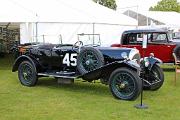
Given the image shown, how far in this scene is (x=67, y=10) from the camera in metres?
16.4

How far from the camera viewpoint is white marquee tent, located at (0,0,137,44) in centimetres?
1395

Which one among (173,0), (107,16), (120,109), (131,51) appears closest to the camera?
(120,109)

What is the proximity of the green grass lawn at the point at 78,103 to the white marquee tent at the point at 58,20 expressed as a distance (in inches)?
154

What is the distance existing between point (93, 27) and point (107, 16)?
1001 millimetres

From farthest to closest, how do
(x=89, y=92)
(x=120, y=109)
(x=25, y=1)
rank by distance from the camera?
(x=25, y=1) → (x=89, y=92) → (x=120, y=109)

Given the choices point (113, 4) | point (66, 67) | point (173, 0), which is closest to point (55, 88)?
point (66, 67)

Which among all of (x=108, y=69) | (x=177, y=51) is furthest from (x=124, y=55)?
(x=177, y=51)

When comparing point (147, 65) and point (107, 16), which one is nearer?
point (147, 65)

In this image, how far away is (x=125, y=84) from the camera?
8453mm

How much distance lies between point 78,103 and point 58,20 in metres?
7.94

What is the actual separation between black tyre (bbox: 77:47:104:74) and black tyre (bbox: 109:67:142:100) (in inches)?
19.0

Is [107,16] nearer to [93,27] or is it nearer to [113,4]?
[93,27]

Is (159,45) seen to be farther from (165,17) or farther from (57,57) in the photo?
(165,17)

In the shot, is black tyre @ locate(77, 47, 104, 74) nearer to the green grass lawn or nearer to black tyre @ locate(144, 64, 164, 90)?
the green grass lawn
